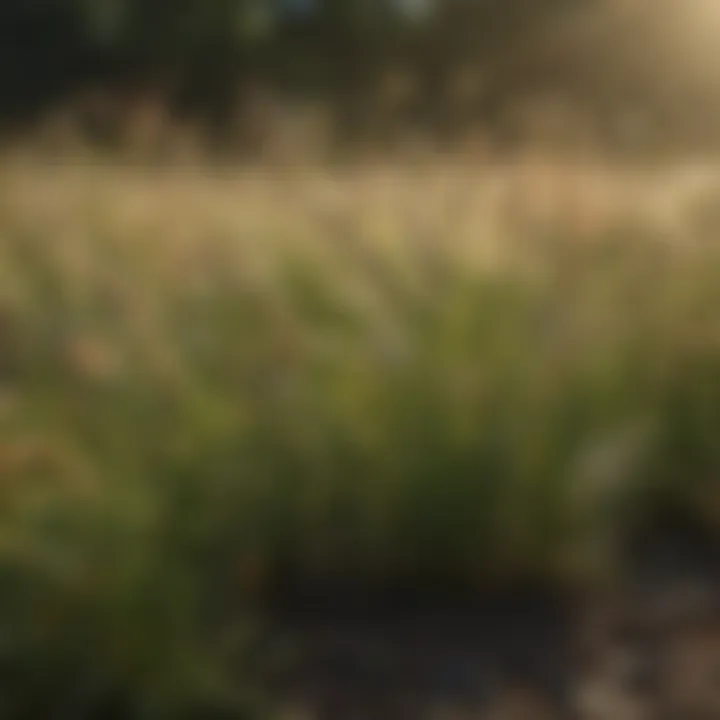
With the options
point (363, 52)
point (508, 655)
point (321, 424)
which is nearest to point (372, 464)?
point (321, 424)

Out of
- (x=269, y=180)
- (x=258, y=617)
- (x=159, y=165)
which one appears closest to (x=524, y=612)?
(x=258, y=617)

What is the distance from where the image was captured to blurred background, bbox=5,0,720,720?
237 centimetres

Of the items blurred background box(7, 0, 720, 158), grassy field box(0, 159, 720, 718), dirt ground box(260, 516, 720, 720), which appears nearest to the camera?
grassy field box(0, 159, 720, 718)

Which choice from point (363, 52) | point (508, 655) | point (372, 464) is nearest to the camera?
point (508, 655)

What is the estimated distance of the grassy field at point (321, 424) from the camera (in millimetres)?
2340

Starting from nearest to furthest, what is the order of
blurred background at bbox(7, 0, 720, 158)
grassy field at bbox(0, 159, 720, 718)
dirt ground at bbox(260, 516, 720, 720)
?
grassy field at bbox(0, 159, 720, 718) < dirt ground at bbox(260, 516, 720, 720) < blurred background at bbox(7, 0, 720, 158)

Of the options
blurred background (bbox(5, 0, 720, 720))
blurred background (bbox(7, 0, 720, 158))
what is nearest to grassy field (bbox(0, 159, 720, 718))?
blurred background (bbox(5, 0, 720, 720))

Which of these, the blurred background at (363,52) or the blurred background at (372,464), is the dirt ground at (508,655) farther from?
the blurred background at (363,52)

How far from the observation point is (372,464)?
2.85 metres

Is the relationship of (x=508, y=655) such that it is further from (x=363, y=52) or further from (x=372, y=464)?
(x=363, y=52)

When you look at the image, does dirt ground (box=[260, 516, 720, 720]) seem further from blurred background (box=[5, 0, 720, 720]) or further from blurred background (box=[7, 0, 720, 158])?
blurred background (box=[7, 0, 720, 158])

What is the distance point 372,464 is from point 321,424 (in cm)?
12

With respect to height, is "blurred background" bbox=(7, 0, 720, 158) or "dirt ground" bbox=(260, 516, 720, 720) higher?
"dirt ground" bbox=(260, 516, 720, 720)

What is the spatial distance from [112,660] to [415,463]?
0.74 m
